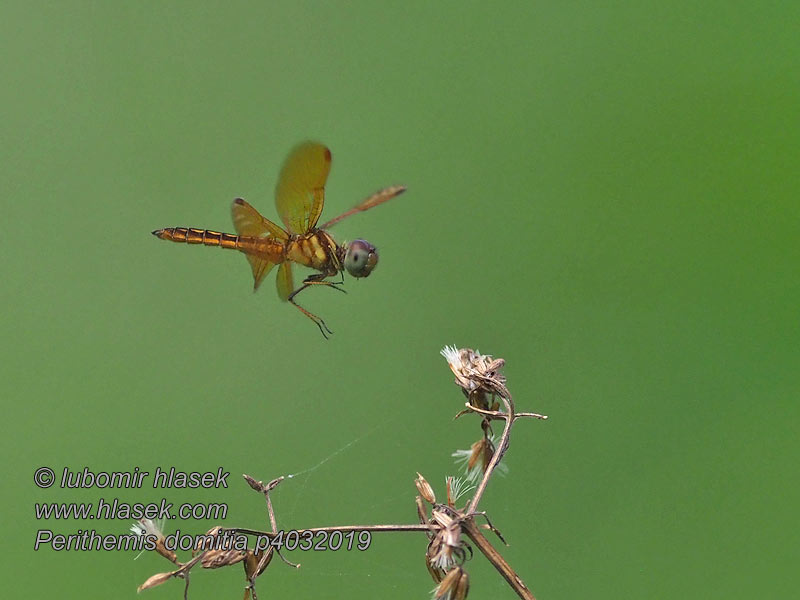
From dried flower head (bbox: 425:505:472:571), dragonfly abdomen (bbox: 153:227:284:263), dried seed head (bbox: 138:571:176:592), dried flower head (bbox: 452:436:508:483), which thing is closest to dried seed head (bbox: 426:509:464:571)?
dried flower head (bbox: 425:505:472:571)

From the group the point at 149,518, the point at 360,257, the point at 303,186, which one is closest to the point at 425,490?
the point at 149,518

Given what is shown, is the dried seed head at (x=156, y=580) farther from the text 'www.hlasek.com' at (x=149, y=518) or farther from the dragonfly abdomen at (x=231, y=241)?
the dragonfly abdomen at (x=231, y=241)

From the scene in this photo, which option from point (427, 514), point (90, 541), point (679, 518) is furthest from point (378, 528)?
point (679, 518)

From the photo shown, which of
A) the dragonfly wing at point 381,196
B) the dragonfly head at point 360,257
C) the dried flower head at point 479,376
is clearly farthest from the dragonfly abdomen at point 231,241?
the dried flower head at point 479,376

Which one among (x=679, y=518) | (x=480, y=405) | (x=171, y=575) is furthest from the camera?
(x=679, y=518)

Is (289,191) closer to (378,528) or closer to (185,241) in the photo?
(185,241)

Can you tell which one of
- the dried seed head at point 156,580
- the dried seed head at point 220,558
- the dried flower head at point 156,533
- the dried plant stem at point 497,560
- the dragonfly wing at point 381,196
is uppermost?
the dragonfly wing at point 381,196
